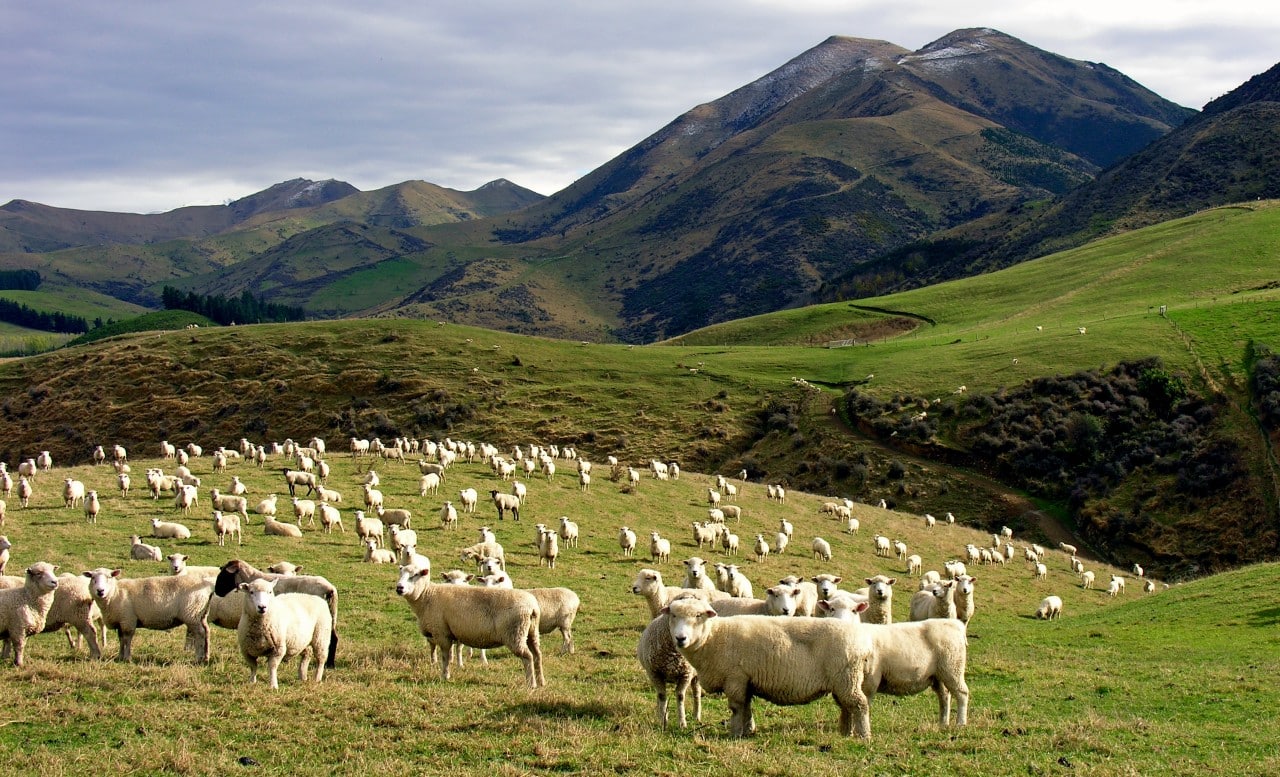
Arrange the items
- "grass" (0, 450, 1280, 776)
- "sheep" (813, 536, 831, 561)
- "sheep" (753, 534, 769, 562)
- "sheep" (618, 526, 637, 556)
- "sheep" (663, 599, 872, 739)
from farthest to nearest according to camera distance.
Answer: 1. "sheep" (813, 536, 831, 561)
2. "sheep" (753, 534, 769, 562)
3. "sheep" (618, 526, 637, 556)
4. "sheep" (663, 599, 872, 739)
5. "grass" (0, 450, 1280, 776)

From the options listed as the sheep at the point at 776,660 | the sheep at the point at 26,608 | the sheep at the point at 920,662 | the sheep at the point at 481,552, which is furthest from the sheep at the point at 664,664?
the sheep at the point at 481,552

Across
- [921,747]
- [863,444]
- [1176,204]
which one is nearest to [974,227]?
[1176,204]

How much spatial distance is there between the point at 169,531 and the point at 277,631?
56.0 ft

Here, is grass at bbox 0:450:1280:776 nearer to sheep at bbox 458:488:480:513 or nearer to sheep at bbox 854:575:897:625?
sheep at bbox 854:575:897:625

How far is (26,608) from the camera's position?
14211 mm

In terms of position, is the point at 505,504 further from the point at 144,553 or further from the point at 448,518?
the point at 144,553

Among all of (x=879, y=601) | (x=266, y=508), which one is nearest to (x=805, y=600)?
(x=879, y=601)

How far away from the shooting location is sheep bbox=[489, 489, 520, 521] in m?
36.2

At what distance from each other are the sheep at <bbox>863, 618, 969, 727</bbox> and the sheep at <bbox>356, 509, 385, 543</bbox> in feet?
68.5

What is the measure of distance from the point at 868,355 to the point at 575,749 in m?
86.4

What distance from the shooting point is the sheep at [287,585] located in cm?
1533

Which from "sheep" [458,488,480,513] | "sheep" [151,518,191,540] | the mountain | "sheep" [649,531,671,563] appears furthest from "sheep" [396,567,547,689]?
the mountain

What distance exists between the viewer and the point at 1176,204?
146m

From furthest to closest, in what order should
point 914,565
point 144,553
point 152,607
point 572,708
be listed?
point 914,565 < point 144,553 < point 152,607 < point 572,708
